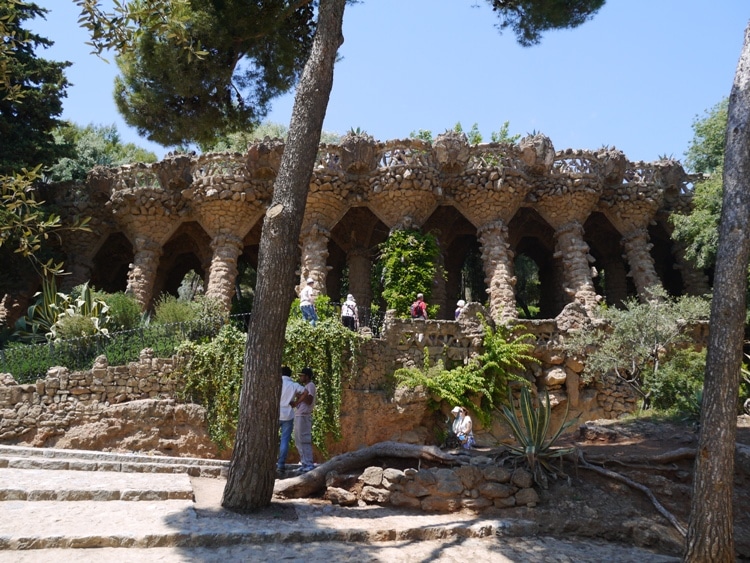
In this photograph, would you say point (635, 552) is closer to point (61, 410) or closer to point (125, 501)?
point (125, 501)

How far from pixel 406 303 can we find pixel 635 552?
32.0 feet

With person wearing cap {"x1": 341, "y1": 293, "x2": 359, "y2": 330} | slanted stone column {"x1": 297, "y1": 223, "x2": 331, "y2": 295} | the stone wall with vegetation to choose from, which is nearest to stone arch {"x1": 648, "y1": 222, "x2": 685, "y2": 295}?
the stone wall with vegetation

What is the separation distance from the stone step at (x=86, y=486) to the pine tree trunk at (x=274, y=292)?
74cm

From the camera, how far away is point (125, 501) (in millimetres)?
5723

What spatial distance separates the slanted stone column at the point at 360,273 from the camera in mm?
18391

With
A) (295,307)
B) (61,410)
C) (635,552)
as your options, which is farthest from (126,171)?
(635,552)

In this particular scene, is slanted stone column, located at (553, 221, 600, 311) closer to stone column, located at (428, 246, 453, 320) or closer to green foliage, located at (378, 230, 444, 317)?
stone column, located at (428, 246, 453, 320)

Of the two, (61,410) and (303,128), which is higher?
(303,128)

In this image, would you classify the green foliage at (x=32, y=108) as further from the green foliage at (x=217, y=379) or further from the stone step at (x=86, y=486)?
the stone step at (x=86, y=486)

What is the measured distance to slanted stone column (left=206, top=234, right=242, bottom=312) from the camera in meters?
15.8

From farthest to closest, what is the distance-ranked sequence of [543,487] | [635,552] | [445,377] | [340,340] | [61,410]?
1. [445,377]
2. [340,340]
3. [61,410]
4. [543,487]
5. [635,552]

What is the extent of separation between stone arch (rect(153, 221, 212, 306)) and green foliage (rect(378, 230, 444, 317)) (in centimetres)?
635

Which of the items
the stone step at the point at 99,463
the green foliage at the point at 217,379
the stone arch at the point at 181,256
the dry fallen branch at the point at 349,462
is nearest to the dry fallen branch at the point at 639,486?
the dry fallen branch at the point at 349,462

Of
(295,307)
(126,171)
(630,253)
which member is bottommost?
(295,307)
